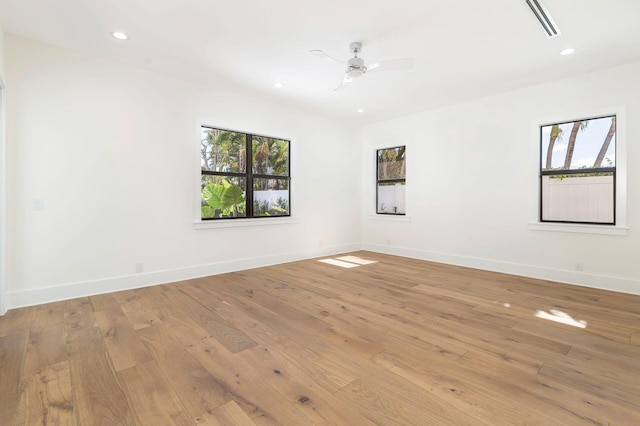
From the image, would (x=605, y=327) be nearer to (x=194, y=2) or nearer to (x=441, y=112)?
(x=441, y=112)

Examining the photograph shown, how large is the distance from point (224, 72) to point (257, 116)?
3.63ft

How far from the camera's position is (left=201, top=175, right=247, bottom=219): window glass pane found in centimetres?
452

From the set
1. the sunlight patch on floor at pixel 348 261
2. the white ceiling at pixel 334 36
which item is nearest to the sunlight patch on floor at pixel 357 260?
the sunlight patch on floor at pixel 348 261

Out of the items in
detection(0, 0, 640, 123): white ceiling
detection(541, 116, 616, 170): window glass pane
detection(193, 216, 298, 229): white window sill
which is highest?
detection(0, 0, 640, 123): white ceiling

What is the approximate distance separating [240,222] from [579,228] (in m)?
4.77

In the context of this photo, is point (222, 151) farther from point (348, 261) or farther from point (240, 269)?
point (348, 261)

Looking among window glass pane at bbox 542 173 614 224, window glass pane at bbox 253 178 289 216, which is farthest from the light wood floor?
window glass pane at bbox 253 178 289 216

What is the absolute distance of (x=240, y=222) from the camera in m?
4.80

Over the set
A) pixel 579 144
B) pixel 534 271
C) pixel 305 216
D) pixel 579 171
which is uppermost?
pixel 579 144

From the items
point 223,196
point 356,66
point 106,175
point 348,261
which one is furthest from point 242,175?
point 356,66

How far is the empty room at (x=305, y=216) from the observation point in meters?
1.81

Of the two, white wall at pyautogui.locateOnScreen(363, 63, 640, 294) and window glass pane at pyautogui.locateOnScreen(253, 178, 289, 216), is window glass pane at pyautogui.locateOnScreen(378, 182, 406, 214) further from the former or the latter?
window glass pane at pyautogui.locateOnScreen(253, 178, 289, 216)

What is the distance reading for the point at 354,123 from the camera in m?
6.45

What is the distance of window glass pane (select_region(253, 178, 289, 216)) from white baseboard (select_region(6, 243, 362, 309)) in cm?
78
